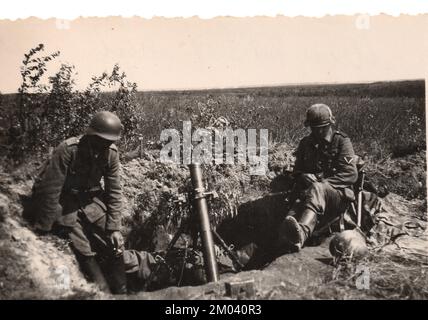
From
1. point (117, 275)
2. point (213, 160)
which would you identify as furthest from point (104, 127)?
A: point (213, 160)

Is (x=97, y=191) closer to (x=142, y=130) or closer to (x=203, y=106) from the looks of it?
(x=142, y=130)

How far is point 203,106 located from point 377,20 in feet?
8.85

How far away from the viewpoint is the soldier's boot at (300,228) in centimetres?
586

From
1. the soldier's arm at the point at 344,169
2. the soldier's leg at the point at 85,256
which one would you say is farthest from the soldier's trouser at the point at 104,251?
the soldier's arm at the point at 344,169

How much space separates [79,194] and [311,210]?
2.85 m

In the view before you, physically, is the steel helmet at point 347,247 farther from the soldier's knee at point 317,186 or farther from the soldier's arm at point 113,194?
the soldier's arm at point 113,194

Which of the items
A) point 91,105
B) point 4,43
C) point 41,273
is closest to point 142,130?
point 91,105

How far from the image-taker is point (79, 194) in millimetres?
5672

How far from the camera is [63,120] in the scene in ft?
22.2

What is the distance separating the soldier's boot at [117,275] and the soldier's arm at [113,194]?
1.34 feet

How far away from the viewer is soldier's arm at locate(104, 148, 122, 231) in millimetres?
5797

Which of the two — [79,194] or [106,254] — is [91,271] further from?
[79,194]

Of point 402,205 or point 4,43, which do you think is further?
point 402,205

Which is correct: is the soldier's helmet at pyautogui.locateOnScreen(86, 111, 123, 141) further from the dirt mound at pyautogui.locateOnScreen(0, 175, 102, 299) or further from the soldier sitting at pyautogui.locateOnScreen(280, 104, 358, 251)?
the soldier sitting at pyautogui.locateOnScreen(280, 104, 358, 251)
